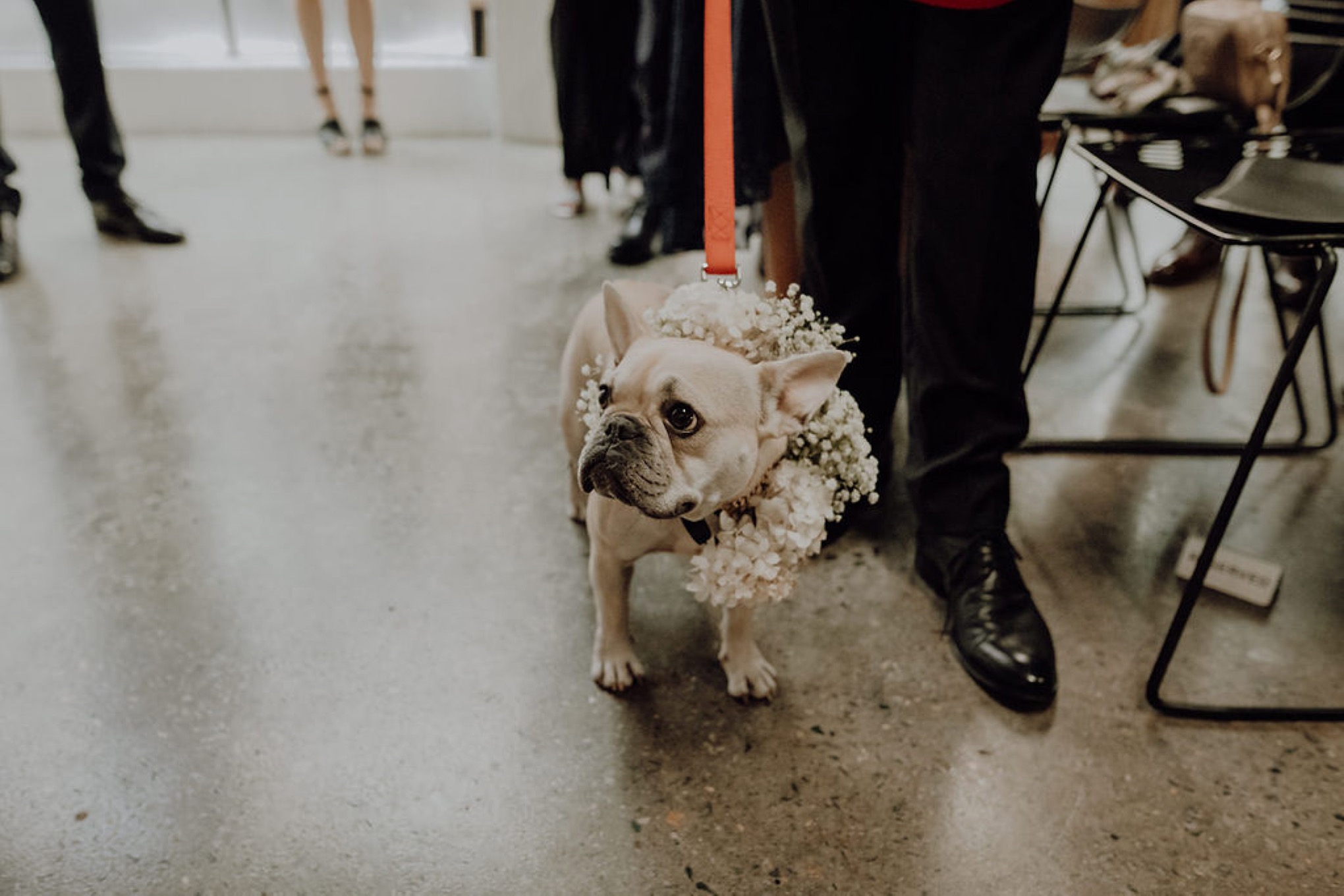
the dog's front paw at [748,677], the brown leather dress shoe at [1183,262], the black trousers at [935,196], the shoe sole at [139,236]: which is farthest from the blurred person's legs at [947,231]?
the shoe sole at [139,236]

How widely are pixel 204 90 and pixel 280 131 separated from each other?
0.33m

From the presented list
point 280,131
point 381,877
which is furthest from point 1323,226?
point 280,131

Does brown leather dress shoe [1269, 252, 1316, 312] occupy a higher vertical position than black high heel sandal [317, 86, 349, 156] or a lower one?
lower

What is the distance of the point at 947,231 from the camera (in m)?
1.28

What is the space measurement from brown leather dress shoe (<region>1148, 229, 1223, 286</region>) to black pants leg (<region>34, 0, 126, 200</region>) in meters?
3.10

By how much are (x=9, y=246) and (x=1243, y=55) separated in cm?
313

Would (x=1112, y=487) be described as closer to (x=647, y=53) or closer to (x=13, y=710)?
(x=647, y=53)

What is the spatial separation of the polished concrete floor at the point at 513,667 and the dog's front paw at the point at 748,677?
24 mm

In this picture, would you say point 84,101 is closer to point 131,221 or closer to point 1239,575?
point 131,221

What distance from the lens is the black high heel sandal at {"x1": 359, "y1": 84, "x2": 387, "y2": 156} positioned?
149 inches

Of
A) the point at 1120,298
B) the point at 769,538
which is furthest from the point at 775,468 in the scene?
the point at 1120,298

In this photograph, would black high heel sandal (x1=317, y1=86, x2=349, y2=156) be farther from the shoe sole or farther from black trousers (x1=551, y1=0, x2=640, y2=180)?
black trousers (x1=551, y1=0, x2=640, y2=180)

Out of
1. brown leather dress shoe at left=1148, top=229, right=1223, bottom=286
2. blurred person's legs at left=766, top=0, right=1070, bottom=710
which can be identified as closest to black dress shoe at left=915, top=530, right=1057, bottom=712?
blurred person's legs at left=766, top=0, right=1070, bottom=710

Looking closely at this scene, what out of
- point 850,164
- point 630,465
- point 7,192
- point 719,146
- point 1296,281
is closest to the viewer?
point 630,465
